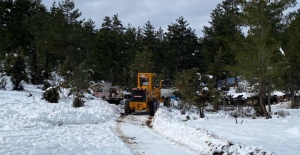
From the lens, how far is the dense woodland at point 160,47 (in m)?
20.5

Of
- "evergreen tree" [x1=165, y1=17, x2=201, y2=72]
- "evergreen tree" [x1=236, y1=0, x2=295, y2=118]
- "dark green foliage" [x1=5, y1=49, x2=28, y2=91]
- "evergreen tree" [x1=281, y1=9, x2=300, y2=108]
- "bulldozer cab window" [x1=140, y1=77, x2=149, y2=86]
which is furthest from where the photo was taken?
"evergreen tree" [x1=165, y1=17, x2=201, y2=72]

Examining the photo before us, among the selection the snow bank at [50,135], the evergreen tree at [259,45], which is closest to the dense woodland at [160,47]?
the evergreen tree at [259,45]

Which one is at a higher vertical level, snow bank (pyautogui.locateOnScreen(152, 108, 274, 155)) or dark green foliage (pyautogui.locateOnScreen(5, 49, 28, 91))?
dark green foliage (pyautogui.locateOnScreen(5, 49, 28, 91))

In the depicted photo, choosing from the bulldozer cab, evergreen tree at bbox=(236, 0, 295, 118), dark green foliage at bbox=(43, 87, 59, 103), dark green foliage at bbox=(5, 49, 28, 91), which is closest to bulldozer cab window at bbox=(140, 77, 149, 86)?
the bulldozer cab

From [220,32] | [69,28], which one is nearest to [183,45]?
[220,32]

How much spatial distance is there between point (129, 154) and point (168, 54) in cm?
4649

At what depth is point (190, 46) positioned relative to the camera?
5781cm

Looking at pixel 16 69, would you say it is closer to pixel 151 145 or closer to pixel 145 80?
pixel 145 80

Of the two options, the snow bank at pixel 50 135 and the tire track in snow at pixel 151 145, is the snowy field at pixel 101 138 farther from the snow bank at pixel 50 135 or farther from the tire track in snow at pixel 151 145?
the tire track in snow at pixel 151 145

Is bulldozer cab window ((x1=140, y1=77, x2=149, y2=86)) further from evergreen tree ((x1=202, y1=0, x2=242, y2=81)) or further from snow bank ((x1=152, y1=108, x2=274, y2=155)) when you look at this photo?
evergreen tree ((x1=202, y1=0, x2=242, y2=81))

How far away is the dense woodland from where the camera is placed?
20.5 metres

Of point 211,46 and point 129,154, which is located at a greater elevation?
point 211,46

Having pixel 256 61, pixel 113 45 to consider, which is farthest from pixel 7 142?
pixel 113 45

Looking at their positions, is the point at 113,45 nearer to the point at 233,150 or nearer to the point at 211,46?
the point at 211,46
